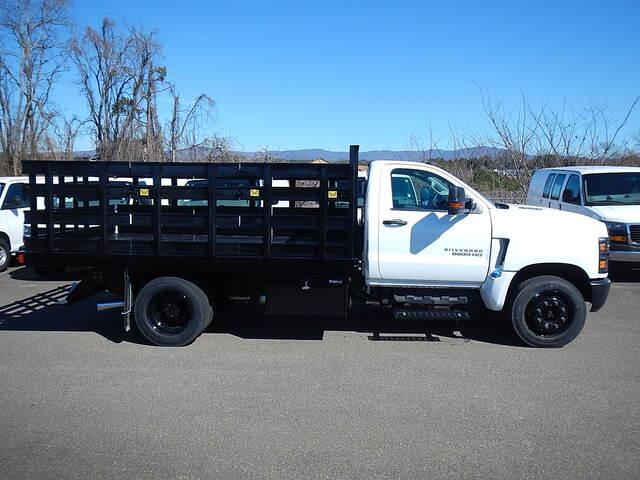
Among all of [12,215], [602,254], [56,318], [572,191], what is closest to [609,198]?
[572,191]

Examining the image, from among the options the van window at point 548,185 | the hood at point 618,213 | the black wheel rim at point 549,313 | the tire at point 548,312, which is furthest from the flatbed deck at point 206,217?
the van window at point 548,185

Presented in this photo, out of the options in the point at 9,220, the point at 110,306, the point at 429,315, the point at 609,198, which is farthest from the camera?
the point at 9,220

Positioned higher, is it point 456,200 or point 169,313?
point 456,200

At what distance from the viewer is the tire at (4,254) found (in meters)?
11.6

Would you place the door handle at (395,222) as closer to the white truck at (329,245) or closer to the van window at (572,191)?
the white truck at (329,245)

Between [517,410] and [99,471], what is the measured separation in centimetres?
328

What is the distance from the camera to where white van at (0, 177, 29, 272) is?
11531 millimetres

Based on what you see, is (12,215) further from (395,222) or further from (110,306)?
(395,222)

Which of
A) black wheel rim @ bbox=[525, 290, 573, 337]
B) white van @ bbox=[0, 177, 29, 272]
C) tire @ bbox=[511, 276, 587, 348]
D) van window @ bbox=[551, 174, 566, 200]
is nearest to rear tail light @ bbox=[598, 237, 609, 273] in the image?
A: tire @ bbox=[511, 276, 587, 348]

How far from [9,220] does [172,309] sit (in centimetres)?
706

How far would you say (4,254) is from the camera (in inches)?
458

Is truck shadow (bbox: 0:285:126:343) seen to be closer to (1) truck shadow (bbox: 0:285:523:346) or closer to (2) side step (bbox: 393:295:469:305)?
(1) truck shadow (bbox: 0:285:523:346)

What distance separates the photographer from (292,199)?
6.15 meters

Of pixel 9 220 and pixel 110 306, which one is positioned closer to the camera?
pixel 110 306
